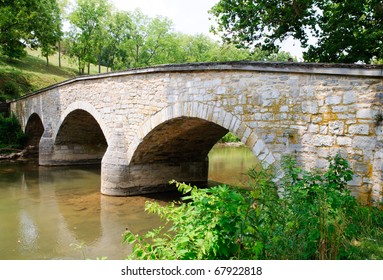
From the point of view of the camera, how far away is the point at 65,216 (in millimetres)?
7938

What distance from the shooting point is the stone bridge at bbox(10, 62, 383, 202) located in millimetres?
4844

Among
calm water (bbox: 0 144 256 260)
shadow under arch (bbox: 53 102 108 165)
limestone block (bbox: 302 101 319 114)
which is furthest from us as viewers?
shadow under arch (bbox: 53 102 108 165)

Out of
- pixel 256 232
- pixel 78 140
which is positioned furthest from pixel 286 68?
pixel 78 140

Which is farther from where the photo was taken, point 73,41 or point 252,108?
point 73,41

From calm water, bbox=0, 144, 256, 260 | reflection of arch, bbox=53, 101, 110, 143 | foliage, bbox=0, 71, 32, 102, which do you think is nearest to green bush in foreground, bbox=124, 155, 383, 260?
calm water, bbox=0, 144, 256, 260

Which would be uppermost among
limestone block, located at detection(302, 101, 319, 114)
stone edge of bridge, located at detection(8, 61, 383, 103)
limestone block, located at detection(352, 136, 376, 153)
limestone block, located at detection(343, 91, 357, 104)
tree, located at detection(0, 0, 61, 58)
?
tree, located at detection(0, 0, 61, 58)

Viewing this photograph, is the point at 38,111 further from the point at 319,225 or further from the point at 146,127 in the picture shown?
the point at 319,225

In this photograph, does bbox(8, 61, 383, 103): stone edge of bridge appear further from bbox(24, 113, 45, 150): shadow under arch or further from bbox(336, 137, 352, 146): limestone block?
bbox(24, 113, 45, 150): shadow under arch

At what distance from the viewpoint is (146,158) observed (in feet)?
31.9

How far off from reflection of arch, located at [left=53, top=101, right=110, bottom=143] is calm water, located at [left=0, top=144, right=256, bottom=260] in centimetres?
188

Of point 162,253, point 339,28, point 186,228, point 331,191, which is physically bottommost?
point 162,253

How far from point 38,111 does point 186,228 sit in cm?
1517

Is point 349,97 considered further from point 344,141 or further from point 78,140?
point 78,140
